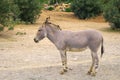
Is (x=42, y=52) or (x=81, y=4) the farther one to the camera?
(x=81, y=4)

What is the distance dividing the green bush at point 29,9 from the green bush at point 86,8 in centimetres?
583

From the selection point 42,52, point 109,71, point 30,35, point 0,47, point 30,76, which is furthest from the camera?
point 30,35

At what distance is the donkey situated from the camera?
10414mm

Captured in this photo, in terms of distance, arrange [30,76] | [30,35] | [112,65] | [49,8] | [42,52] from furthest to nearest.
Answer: [49,8], [30,35], [42,52], [112,65], [30,76]

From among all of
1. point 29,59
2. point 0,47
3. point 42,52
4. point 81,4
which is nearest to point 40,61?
point 29,59

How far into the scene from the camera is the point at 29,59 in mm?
13328

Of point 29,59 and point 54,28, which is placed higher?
point 54,28

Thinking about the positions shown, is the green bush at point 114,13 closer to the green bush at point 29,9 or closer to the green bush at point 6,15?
the green bush at point 29,9

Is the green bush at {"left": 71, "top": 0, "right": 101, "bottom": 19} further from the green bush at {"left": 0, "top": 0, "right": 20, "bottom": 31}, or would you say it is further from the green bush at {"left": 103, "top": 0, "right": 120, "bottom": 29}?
the green bush at {"left": 0, "top": 0, "right": 20, "bottom": 31}

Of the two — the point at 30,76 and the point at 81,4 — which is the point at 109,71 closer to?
the point at 30,76

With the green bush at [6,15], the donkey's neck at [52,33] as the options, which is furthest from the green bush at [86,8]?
the donkey's neck at [52,33]

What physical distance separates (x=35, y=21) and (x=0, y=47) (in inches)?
441

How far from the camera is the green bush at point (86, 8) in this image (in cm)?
3138

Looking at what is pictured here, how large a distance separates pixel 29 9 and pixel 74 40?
1647cm
